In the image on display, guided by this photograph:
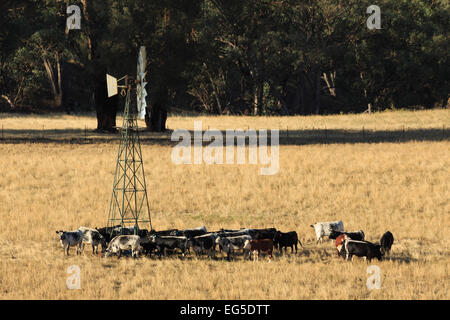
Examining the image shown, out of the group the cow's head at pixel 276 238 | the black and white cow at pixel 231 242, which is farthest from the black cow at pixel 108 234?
the cow's head at pixel 276 238

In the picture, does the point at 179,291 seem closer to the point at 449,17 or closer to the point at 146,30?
the point at 146,30

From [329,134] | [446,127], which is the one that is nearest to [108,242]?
[329,134]

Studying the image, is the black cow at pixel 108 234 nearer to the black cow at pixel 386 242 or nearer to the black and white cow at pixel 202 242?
the black and white cow at pixel 202 242

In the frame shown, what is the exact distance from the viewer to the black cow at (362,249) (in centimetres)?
2183

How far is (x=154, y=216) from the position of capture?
3092 cm

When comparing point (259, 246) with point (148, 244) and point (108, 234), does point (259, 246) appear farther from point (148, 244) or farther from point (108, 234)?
point (108, 234)

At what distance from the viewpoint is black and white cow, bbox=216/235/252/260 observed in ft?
73.4

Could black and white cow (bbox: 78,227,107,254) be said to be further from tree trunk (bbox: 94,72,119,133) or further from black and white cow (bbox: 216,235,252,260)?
tree trunk (bbox: 94,72,119,133)

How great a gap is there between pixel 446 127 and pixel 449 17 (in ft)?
117

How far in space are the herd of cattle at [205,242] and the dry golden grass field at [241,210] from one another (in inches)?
15.1

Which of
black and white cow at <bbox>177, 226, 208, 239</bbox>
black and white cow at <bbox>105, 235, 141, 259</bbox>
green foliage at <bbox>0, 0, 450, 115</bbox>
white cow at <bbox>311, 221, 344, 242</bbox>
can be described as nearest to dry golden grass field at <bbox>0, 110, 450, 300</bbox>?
black and white cow at <bbox>105, 235, 141, 259</bbox>

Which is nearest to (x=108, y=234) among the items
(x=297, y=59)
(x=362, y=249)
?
(x=362, y=249)

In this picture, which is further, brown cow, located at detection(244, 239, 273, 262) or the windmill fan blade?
the windmill fan blade

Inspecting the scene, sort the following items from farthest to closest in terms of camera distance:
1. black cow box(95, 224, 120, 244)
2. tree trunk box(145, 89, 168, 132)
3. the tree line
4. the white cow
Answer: the tree line < tree trunk box(145, 89, 168, 132) < the white cow < black cow box(95, 224, 120, 244)
